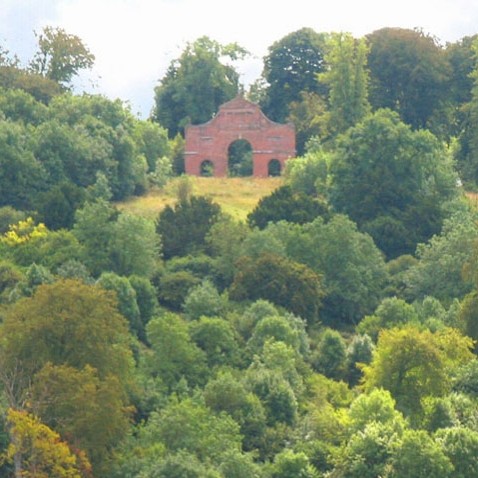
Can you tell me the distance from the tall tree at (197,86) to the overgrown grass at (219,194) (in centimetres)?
1267

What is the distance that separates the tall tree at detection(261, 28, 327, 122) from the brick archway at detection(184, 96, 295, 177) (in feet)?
31.5

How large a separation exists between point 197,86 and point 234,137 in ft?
30.0

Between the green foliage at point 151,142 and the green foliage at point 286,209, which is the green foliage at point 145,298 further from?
the green foliage at point 151,142

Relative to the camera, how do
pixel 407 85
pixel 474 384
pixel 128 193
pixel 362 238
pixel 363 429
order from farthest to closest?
pixel 407 85 < pixel 128 193 < pixel 362 238 < pixel 474 384 < pixel 363 429

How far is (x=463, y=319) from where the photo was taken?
277 feet

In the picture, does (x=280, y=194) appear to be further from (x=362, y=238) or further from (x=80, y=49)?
(x=80, y=49)

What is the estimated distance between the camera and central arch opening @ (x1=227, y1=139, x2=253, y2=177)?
11869 centimetres

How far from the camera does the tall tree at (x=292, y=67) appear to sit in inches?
5012

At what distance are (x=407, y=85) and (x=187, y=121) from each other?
1284cm

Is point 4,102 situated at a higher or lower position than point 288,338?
higher

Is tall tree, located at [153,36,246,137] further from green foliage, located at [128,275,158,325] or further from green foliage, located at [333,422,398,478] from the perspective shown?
green foliage, located at [333,422,398,478]

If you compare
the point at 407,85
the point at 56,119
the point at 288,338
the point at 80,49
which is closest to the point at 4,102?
the point at 56,119

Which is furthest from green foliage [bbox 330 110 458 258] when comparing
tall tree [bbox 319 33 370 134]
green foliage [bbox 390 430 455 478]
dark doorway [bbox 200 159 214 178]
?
green foliage [bbox 390 430 455 478]

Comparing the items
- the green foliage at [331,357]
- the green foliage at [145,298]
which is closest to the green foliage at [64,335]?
the green foliage at [331,357]
